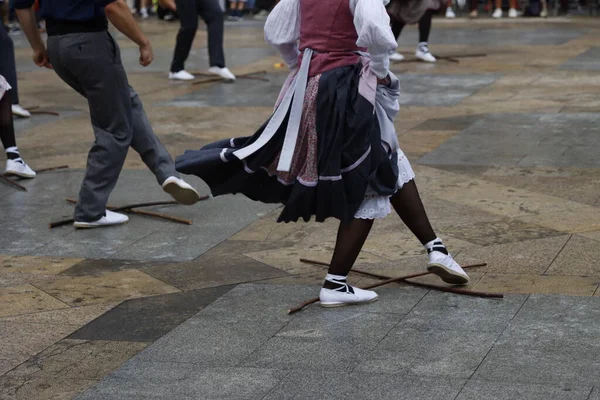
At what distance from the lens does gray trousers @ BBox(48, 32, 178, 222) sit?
22.8ft

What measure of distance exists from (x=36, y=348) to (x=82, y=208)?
2284 millimetres

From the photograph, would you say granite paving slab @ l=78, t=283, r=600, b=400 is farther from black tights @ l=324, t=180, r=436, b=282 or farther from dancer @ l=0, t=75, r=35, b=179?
dancer @ l=0, t=75, r=35, b=179

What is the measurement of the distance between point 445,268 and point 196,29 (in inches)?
336

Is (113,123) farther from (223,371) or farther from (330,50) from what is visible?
(223,371)

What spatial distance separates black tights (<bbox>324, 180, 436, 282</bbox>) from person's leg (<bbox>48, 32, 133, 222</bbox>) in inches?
88.9

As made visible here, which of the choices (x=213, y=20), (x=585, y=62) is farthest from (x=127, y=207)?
(x=585, y=62)

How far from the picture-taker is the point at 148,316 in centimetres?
546

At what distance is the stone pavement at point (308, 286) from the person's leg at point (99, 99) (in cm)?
27

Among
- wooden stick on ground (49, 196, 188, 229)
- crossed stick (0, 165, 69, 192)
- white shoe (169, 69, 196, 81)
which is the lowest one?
white shoe (169, 69, 196, 81)

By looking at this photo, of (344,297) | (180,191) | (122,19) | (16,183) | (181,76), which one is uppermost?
(122,19)

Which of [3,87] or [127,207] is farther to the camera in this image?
[3,87]

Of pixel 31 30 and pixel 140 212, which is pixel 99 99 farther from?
pixel 140 212

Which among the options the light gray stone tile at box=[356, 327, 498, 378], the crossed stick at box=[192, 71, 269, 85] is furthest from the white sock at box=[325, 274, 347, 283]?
the crossed stick at box=[192, 71, 269, 85]

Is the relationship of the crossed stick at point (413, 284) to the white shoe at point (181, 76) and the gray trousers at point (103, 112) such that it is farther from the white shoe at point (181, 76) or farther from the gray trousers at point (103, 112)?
the white shoe at point (181, 76)
